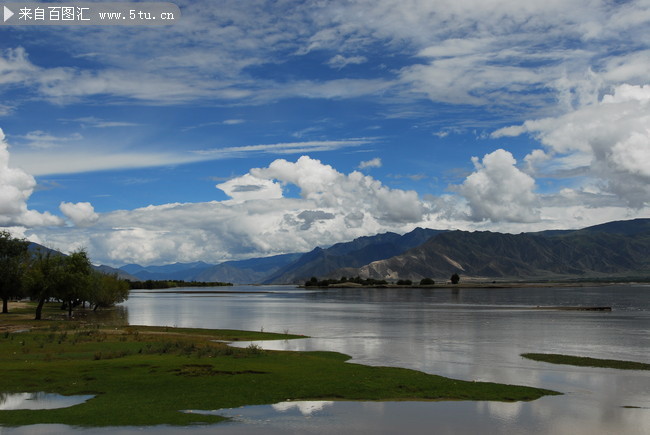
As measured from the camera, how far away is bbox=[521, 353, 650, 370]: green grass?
50031 mm

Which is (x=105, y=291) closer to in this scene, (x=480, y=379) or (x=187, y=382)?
(x=187, y=382)

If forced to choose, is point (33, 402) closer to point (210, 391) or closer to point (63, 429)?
point (63, 429)

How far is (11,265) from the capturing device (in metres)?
110

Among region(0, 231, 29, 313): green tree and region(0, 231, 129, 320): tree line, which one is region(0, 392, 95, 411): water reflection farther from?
region(0, 231, 29, 313): green tree

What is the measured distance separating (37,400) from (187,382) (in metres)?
9.49

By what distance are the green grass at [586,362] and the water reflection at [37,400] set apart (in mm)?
42443

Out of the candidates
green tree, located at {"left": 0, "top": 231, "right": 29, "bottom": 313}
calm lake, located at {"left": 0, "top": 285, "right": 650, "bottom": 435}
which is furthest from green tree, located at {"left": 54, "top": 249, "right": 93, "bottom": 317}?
calm lake, located at {"left": 0, "top": 285, "right": 650, "bottom": 435}

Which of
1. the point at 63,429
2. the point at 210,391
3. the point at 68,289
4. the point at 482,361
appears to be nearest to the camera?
the point at 63,429

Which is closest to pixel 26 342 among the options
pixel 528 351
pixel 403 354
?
pixel 403 354

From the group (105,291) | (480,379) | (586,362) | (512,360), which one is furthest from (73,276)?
(586,362)

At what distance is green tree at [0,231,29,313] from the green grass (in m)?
98.6

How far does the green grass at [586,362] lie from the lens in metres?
50.0

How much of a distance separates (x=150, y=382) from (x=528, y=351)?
42.4 meters

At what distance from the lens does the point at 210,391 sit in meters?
36.1
